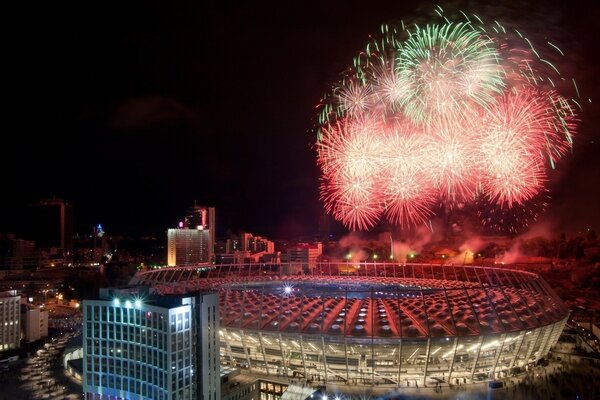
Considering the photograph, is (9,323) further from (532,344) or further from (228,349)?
(532,344)

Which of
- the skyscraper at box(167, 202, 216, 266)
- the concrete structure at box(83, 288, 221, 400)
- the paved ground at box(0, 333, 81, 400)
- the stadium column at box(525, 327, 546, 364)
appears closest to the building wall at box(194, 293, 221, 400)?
the concrete structure at box(83, 288, 221, 400)

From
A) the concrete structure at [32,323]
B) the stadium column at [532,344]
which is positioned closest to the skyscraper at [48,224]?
the concrete structure at [32,323]

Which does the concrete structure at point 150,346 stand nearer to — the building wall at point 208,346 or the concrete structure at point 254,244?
the building wall at point 208,346

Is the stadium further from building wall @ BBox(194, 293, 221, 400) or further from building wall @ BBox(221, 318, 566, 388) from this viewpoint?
building wall @ BBox(194, 293, 221, 400)

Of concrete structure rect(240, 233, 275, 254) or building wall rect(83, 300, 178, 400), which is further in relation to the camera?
concrete structure rect(240, 233, 275, 254)

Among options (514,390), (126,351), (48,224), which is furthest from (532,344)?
(48,224)

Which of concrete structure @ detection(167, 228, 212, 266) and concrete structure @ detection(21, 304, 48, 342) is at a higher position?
concrete structure @ detection(167, 228, 212, 266)
